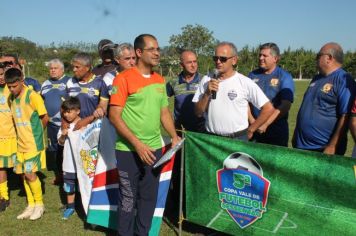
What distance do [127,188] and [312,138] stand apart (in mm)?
2176

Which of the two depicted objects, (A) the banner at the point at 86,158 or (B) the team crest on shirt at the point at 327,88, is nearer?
(B) the team crest on shirt at the point at 327,88

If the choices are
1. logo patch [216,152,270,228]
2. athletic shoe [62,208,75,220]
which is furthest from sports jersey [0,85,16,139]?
logo patch [216,152,270,228]

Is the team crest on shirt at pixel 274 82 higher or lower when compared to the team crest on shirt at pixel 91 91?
higher

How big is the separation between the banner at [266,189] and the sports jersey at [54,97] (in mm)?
2822

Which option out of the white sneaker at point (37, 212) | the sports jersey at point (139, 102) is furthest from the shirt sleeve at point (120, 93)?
the white sneaker at point (37, 212)

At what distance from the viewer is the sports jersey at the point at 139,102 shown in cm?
345

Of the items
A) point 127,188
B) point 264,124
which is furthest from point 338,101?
point 127,188

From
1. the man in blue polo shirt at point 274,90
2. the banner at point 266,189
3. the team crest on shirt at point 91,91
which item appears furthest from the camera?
the team crest on shirt at point 91,91

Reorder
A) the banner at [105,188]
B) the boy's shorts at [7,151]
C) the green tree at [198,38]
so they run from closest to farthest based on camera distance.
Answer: the banner at [105,188]
the boy's shorts at [7,151]
the green tree at [198,38]

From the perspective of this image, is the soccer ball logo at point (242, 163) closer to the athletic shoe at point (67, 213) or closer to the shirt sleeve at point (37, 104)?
the athletic shoe at point (67, 213)

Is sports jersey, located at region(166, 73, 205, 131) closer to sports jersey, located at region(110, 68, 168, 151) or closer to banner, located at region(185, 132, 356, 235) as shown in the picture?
banner, located at region(185, 132, 356, 235)

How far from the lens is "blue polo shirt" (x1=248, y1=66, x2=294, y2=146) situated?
15.7 feet

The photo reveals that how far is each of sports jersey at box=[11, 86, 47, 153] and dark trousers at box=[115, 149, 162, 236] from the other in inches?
65.8

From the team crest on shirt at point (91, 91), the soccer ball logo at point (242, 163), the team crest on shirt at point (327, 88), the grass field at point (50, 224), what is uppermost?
the team crest on shirt at point (327, 88)
